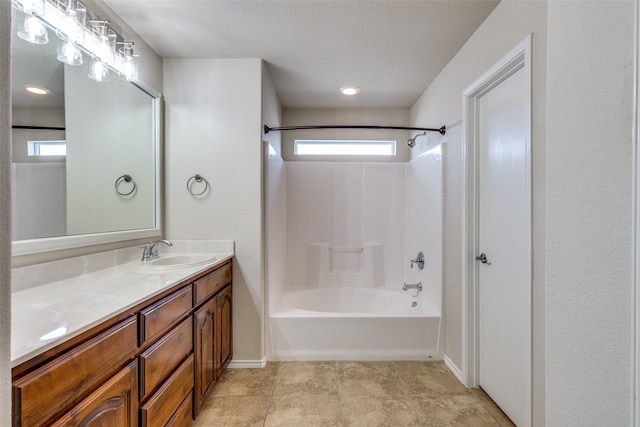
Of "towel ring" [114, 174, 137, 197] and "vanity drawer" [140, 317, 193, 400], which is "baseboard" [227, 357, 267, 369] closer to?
"vanity drawer" [140, 317, 193, 400]

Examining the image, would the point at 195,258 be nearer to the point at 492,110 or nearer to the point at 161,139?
the point at 161,139

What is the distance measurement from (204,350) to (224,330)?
1.22 feet

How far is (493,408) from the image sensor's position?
186cm

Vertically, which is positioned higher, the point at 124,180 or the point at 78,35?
the point at 78,35

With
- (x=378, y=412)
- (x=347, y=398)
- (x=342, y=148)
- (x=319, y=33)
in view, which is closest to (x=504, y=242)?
(x=378, y=412)

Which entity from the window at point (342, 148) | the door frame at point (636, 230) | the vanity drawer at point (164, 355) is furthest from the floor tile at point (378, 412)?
the window at point (342, 148)

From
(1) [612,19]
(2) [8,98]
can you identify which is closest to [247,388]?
(2) [8,98]

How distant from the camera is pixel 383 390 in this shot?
205 cm

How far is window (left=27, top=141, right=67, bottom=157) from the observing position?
4.40 feet

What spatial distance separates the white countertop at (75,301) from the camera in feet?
2.58

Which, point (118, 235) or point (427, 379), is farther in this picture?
point (427, 379)

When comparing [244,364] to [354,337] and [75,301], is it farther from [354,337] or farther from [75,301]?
[75,301]

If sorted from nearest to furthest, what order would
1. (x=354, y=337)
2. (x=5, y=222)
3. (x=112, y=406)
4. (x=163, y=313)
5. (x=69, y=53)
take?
1. (x=5, y=222)
2. (x=112, y=406)
3. (x=163, y=313)
4. (x=69, y=53)
5. (x=354, y=337)

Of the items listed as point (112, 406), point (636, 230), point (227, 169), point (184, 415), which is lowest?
point (184, 415)
